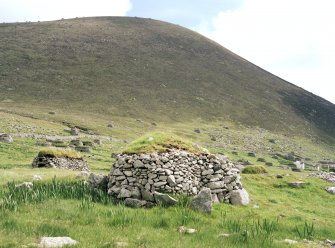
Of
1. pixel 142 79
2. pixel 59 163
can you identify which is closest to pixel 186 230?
pixel 59 163

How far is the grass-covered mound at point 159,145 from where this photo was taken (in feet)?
65.2

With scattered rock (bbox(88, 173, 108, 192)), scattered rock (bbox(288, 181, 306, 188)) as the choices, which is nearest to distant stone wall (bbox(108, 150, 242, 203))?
scattered rock (bbox(88, 173, 108, 192))

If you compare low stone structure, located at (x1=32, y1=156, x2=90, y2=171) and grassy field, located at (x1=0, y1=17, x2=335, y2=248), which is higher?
grassy field, located at (x1=0, y1=17, x2=335, y2=248)

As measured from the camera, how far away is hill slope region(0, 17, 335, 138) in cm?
11662

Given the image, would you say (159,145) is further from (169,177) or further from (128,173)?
(169,177)

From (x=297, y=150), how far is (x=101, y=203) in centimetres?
9858

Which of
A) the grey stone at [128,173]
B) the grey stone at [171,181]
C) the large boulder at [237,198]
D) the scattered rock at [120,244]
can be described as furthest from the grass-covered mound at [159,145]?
the scattered rock at [120,244]

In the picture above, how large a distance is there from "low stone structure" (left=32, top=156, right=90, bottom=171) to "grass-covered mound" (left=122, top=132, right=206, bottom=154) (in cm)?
1508

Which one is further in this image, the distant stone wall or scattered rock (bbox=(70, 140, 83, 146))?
scattered rock (bbox=(70, 140, 83, 146))

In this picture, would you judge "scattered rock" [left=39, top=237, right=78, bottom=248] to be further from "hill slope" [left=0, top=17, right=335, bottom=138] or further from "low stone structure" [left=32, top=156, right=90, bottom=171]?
"hill slope" [left=0, top=17, right=335, bottom=138]

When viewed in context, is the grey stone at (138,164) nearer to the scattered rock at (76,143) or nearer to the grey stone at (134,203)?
the grey stone at (134,203)

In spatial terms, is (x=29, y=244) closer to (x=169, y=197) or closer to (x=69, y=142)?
(x=169, y=197)

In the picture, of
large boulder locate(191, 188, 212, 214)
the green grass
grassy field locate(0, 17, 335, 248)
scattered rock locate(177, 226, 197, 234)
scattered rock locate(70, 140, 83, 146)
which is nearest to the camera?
the green grass

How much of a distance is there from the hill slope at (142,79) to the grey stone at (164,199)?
274 feet
